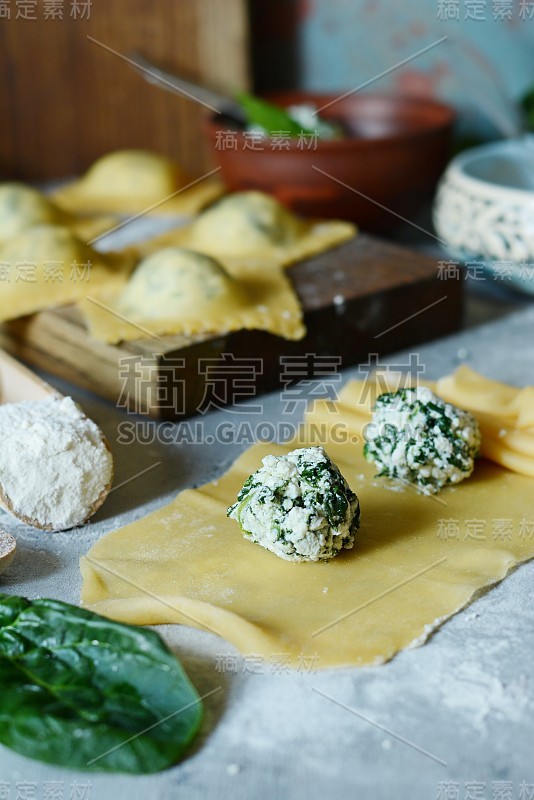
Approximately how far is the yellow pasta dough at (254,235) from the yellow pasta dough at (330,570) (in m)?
0.65

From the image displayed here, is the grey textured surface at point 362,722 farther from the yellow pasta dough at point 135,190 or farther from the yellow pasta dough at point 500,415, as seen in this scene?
the yellow pasta dough at point 135,190

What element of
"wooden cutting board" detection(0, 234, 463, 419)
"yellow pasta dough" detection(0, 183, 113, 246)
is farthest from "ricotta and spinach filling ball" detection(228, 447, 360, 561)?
"yellow pasta dough" detection(0, 183, 113, 246)

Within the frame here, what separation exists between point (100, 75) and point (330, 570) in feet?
6.15

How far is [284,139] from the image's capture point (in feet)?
7.00

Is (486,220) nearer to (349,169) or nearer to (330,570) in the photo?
(349,169)

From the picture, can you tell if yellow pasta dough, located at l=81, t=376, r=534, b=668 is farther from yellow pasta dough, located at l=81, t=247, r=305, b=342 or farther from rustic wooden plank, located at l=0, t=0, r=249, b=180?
rustic wooden plank, located at l=0, t=0, r=249, b=180

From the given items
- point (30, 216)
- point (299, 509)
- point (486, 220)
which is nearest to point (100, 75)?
point (30, 216)

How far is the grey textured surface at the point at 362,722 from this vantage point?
2.70ft

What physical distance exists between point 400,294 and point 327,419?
44 cm

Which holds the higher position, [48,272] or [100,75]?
[100,75]

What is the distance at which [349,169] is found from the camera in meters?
2.08

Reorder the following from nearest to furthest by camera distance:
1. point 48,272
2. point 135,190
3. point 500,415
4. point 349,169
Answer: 1. point 500,415
2. point 48,272
3. point 349,169
4. point 135,190

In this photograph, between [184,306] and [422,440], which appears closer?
[422,440]

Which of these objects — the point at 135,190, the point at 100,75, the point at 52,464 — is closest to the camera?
the point at 52,464
